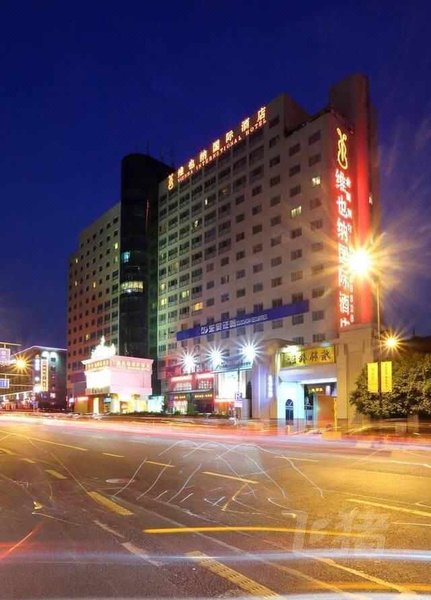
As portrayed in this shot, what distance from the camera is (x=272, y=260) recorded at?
77.1 metres

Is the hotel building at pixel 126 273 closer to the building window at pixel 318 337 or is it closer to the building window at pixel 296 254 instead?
the building window at pixel 296 254

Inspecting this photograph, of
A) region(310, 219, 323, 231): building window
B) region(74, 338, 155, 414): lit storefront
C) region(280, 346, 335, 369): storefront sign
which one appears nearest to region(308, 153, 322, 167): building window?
region(310, 219, 323, 231): building window

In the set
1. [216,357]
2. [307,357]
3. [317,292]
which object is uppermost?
[317,292]

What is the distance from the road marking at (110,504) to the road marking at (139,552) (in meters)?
2.14

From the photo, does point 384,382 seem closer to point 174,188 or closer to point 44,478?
point 44,478

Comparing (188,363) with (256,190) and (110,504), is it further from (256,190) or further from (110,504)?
(110,504)

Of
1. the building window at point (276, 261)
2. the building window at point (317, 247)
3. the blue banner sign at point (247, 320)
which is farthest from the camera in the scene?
the building window at point (276, 261)

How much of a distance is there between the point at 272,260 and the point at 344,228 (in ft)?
40.3

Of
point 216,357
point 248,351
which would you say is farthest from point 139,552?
point 216,357

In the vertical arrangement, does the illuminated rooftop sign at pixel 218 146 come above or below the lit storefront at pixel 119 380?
above

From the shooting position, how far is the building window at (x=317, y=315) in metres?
66.5

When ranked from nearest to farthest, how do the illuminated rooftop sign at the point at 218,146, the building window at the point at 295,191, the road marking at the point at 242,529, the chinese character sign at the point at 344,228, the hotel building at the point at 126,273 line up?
the road marking at the point at 242,529
the chinese character sign at the point at 344,228
the building window at the point at 295,191
the illuminated rooftop sign at the point at 218,146
the hotel building at the point at 126,273

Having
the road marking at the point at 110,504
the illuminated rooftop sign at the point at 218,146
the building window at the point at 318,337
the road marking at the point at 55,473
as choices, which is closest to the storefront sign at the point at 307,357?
the building window at the point at 318,337

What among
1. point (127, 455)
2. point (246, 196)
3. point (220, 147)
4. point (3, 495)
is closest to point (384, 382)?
point (127, 455)
